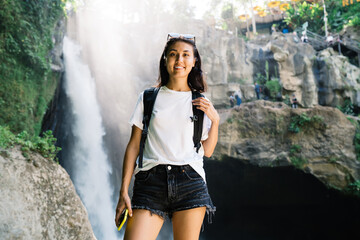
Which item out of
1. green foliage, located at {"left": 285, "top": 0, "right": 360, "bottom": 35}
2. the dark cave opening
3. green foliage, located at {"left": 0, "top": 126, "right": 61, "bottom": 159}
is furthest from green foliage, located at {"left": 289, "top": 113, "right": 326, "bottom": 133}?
green foliage, located at {"left": 285, "top": 0, "right": 360, "bottom": 35}

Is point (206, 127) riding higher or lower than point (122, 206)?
higher

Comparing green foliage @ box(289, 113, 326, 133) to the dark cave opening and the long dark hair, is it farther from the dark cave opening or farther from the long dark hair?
the long dark hair

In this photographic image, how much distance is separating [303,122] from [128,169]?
10.4 m

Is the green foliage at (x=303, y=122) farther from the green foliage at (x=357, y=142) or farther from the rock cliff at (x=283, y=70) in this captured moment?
the rock cliff at (x=283, y=70)

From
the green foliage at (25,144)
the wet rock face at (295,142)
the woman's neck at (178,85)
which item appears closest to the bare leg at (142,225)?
the woman's neck at (178,85)

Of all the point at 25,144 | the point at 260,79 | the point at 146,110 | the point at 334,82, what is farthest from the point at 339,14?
the point at 146,110

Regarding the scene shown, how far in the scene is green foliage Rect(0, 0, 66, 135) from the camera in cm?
694

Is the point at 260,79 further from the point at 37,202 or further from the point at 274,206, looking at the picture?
the point at 37,202

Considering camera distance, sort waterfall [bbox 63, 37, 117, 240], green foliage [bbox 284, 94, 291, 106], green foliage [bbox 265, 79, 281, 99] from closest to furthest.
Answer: waterfall [bbox 63, 37, 117, 240], green foliage [bbox 284, 94, 291, 106], green foliage [bbox 265, 79, 281, 99]

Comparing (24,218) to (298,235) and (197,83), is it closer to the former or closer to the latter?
(197,83)

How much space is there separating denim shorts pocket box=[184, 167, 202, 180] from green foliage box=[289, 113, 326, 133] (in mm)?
10050

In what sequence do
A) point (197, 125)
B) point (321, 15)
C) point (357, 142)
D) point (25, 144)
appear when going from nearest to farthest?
1. point (197, 125)
2. point (25, 144)
3. point (357, 142)
4. point (321, 15)

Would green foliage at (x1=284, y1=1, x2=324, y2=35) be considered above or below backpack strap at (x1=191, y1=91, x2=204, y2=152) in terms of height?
above

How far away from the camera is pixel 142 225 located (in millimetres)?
1582
